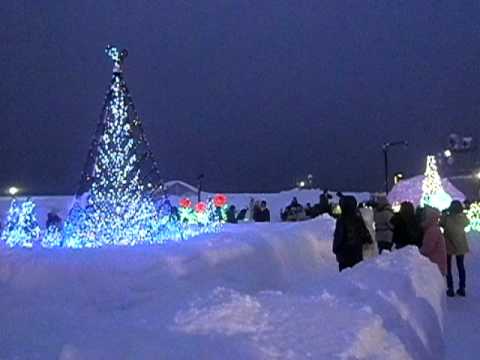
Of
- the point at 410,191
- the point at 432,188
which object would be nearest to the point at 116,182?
the point at 432,188

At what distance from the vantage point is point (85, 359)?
3633 millimetres

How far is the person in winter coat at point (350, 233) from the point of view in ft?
33.8

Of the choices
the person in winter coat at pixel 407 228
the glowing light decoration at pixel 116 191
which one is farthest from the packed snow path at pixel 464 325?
the glowing light decoration at pixel 116 191

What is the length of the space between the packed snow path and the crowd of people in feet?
1.75

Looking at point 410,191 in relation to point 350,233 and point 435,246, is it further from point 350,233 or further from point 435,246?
point 350,233

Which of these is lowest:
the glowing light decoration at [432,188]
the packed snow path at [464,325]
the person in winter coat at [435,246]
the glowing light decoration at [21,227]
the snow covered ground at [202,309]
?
the packed snow path at [464,325]

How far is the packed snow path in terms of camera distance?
7653mm

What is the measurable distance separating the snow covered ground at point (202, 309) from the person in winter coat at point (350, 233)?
0.55m

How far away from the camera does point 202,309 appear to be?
4988mm

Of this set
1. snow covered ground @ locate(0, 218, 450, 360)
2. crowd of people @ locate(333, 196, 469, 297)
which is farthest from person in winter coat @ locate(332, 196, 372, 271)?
snow covered ground @ locate(0, 218, 450, 360)

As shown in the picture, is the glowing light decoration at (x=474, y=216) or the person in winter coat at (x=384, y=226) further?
the glowing light decoration at (x=474, y=216)

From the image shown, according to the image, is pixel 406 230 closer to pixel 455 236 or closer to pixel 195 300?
pixel 455 236

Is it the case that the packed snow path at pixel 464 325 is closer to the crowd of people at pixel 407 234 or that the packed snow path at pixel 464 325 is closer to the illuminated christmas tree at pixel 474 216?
the crowd of people at pixel 407 234

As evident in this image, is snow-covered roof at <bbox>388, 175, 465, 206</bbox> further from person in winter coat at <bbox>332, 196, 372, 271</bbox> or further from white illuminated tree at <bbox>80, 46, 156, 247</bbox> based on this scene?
person in winter coat at <bbox>332, 196, 372, 271</bbox>
